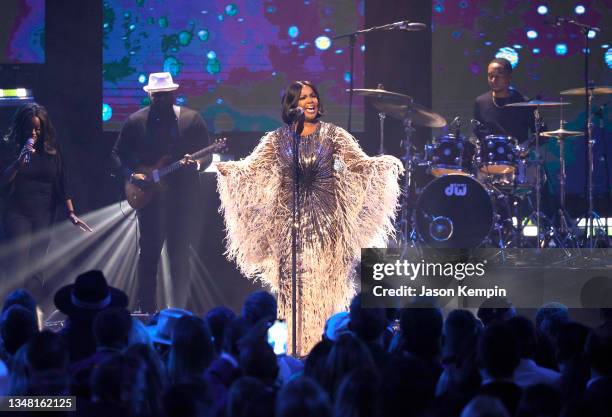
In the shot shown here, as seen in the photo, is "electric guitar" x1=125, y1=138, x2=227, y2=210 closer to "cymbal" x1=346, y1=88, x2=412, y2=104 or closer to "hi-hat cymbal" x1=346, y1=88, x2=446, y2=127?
"cymbal" x1=346, y1=88, x2=412, y2=104

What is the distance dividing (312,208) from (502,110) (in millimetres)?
4750

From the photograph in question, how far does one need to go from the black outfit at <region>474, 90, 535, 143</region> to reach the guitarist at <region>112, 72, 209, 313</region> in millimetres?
3484

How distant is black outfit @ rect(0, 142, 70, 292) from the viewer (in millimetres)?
8953

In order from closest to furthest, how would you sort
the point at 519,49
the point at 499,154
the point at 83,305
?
the point at 83,305
the point at 499,154
the point at 519,49

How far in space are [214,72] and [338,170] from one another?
181 inches

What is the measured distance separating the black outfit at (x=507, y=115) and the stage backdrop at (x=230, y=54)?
1466 millimetres

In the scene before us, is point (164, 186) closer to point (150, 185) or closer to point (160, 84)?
point (150, 185)

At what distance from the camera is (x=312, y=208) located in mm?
7117

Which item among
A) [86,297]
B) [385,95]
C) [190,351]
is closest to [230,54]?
[385,95]

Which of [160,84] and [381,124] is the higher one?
[160,84]

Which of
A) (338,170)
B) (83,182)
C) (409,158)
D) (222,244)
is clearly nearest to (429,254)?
(409,158)

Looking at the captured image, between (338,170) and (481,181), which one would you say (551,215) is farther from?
(338,170)

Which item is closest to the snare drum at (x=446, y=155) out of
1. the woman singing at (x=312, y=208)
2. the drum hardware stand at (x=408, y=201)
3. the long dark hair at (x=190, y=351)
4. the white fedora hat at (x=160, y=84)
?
the drum hardware stand at (x=408, y=201)

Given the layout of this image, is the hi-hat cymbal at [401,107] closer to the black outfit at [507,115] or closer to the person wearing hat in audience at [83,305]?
the black outfit at [507,115]
